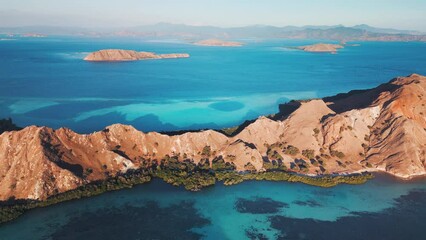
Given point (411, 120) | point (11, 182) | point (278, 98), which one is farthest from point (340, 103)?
point (11, 182)

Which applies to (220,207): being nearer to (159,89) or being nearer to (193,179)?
(193,179)

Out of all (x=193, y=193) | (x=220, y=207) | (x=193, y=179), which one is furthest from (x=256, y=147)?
(x=220, y=207)

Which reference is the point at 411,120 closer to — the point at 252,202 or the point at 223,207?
the point at 252,202

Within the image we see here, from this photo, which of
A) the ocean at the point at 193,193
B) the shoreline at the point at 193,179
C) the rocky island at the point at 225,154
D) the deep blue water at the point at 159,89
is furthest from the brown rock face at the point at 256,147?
the deep blue water at the point at 159,89

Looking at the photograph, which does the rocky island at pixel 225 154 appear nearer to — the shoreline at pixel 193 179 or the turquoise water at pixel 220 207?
the shoreline at pixel 193 179

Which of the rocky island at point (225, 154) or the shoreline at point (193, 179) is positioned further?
the rocky island at point (225, 154)

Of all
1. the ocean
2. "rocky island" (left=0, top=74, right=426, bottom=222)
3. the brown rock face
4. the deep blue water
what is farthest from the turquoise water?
the deep blue water
